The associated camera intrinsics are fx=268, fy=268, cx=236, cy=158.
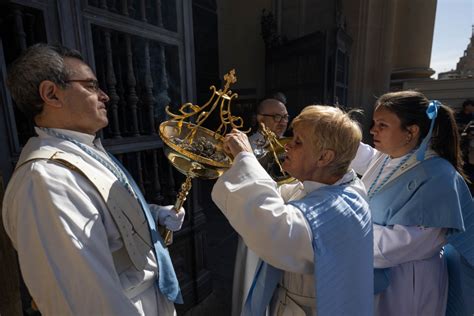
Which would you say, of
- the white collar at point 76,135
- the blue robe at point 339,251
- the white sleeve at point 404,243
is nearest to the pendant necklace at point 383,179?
the white sleeve at point 404,243

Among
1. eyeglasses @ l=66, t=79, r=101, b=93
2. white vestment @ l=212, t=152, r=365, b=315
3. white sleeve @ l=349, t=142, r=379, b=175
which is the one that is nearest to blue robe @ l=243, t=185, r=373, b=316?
white vestment @ l=212, t=152, r=365, b=315

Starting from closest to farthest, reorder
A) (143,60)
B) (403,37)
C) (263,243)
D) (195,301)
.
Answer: (263,243) < (143,60) < (195,301) < (403,37)

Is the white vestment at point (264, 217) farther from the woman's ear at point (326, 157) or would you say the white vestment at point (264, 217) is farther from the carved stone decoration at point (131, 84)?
the carved stone decoration at point (131, 84)

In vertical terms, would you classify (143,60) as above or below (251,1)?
below

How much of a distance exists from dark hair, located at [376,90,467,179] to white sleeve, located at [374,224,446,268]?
1.54 feet

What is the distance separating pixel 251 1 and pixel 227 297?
5.70m

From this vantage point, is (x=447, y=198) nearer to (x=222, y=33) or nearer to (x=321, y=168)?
(x=321, y=168)

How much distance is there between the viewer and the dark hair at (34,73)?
0.99 metres

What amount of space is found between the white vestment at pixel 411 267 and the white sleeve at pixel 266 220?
69 centimetres

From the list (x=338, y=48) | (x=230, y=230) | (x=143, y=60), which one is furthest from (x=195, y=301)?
(x=338, y=48)

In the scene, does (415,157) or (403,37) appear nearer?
(415,157)

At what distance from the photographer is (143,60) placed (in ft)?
6.94

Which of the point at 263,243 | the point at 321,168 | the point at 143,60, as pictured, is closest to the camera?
the point at 263,243

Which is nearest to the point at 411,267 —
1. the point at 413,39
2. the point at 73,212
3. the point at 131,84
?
the point at 73,212
